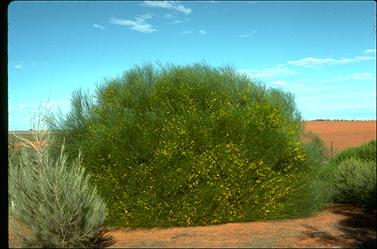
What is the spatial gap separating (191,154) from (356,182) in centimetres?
513

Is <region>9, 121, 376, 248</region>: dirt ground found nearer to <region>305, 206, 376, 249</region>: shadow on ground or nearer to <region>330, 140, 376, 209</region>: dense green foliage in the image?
<region>305, 206, 376, 249</region>: shadow on ground

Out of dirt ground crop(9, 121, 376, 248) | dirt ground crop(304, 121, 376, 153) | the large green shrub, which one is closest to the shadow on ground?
dirt ground crop(9, 121, 376, 248)

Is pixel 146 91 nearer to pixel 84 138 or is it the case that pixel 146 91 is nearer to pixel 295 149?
pixel 84 138

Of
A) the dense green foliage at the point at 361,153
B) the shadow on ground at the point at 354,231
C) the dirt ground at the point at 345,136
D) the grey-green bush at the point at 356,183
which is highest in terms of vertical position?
the dirt ground at the point at 345,136

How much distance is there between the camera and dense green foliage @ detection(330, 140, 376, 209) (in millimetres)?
11750

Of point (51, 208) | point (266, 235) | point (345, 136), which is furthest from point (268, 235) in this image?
point (345, 136)

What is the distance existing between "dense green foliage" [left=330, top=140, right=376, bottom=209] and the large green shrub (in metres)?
1.83

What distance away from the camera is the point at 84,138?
35.4 ft

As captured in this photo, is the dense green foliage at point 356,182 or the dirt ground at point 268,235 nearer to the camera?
the dirt ground at point 268,235

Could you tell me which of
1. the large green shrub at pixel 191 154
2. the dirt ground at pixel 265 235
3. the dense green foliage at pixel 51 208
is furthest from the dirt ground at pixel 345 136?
the dense green foliage at pixel 51 208

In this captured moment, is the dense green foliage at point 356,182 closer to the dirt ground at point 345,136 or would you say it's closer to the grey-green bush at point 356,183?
the grey-green bush at point 356,183

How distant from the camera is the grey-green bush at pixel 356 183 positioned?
38.5ft

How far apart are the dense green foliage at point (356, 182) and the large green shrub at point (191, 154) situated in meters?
1.83

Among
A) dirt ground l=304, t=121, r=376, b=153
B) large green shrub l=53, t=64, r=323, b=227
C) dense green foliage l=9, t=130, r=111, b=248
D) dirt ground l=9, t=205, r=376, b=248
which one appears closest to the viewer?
dense green foliage l=9, t=130, r=111, b=248
